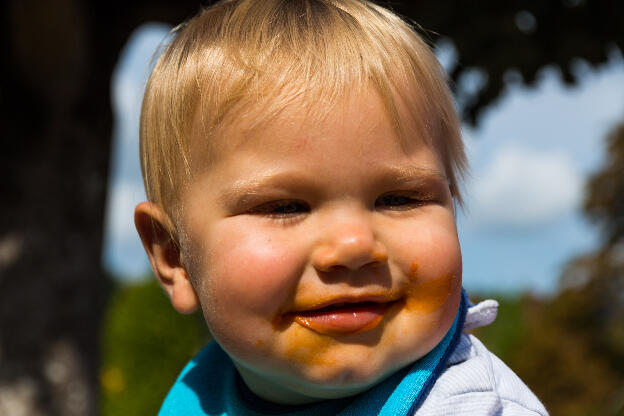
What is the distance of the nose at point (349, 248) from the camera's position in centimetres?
142

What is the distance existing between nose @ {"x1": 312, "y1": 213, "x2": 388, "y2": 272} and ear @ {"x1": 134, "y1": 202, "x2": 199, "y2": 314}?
493 millimetres

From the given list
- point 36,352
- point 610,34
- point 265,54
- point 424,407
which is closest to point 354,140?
point 265,54

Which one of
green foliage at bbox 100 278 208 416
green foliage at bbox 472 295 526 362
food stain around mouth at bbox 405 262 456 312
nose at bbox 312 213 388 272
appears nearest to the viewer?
nose at bbox 312 213 388 272

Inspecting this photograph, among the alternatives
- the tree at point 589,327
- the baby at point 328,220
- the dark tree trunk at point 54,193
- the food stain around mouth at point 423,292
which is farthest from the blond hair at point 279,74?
the tree at point 589,327

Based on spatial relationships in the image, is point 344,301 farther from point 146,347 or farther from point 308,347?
point 146,347

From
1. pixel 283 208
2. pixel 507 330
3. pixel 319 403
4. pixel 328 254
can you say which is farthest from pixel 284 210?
pixel 507 330

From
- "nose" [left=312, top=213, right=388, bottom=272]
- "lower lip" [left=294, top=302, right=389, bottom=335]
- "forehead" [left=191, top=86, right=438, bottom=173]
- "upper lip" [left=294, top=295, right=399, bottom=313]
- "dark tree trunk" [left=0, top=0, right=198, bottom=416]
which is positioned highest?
"forehead" [left=191, top=86, right=438, bottom=173]

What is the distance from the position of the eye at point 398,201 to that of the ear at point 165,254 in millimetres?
552

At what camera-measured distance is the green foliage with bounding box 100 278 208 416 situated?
43.3 feet

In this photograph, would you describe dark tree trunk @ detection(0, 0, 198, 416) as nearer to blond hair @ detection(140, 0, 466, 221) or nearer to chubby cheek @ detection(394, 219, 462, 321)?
blond hair @ detection(140, 0, 466, 221)

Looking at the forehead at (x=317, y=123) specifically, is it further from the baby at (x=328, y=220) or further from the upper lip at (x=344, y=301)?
the upper lip at (x=344, y=301)

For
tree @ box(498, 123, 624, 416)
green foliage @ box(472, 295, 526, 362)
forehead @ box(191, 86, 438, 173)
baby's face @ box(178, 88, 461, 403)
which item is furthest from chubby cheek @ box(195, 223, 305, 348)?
tree @ box(498, 123, 624, 416)

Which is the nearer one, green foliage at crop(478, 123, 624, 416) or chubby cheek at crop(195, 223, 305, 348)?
chubby cheek at crop(195, 223, 305, 348)

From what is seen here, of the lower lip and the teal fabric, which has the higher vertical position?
the lower lip
